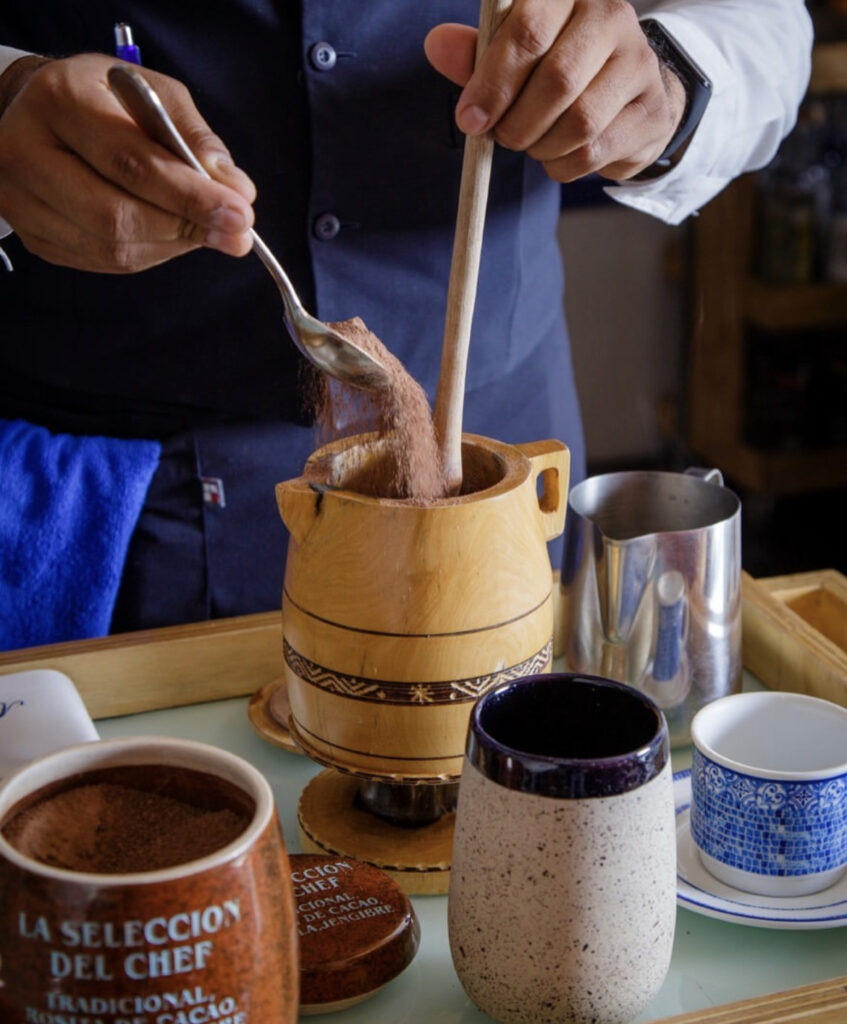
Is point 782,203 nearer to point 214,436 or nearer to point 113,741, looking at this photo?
point 214,436

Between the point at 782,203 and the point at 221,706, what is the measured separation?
2192 mm

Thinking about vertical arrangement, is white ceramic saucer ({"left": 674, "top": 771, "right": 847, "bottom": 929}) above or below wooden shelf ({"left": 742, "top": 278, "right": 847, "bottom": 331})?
below

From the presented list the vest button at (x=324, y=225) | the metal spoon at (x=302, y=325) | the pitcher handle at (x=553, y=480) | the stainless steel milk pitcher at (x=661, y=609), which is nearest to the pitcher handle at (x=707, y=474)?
the stainless steel milk pitcher at (x=661, y=609)

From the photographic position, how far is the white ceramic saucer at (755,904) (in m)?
0.63

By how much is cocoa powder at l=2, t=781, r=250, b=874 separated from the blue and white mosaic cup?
267 mm

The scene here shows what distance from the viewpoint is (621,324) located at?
3018mm

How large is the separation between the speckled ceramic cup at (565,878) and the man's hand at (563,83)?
1.20 ft

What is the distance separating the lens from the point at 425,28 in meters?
1.05

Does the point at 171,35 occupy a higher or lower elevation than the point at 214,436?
higher

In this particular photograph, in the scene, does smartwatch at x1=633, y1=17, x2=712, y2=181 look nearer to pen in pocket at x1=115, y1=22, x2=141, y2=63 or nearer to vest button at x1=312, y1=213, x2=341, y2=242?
vest button at x1=312, y1=213, x2=341, y2=242

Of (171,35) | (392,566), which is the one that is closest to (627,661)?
(392,566)

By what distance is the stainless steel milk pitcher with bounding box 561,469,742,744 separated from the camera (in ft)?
2.54

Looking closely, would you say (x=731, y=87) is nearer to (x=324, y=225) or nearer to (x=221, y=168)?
(x=324, y=225)

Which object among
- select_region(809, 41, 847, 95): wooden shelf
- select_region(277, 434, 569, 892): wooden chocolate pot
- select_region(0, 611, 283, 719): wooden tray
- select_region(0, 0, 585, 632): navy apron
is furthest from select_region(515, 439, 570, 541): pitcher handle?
select_region(809, 41, 847, 95): wooden shelf
